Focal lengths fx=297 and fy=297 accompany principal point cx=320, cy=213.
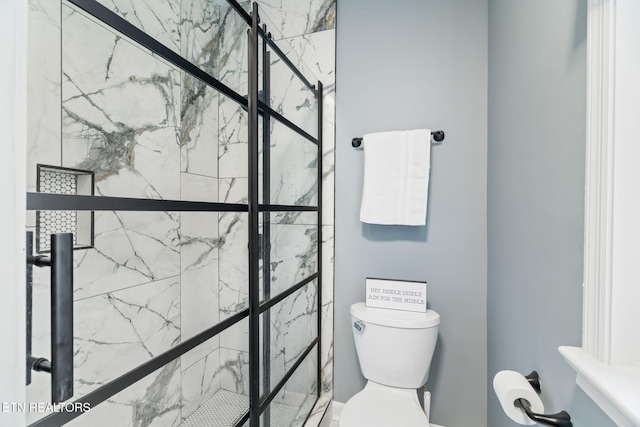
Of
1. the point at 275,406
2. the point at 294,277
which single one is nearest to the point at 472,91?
the point at 294,277

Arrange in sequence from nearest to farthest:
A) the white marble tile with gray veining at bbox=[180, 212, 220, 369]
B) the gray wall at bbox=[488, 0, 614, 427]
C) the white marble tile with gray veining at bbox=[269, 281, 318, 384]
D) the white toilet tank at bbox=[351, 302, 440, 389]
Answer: the gray wall at bbox=[488, 0, 614, 427]
the white marble tile with gray veining at bbox=[180, 212, 220, 369]
the white marble tile with gray veining at bbox=[269, 281, 318, 384]
the white toilet tank at bbox=[351, 302, 440, 389]

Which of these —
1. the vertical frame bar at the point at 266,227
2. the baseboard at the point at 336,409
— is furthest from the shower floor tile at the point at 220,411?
the baseboard at the point at 336,409

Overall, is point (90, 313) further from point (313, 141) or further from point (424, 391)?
point (424, 391)

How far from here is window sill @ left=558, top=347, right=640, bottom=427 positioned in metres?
0.41

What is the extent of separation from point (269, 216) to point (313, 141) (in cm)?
59

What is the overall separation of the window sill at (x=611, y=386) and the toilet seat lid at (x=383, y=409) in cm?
76

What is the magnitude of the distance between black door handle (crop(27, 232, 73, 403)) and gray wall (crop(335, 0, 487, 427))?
130 cm

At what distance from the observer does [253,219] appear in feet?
3.38

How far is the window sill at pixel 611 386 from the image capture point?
1.36 feet

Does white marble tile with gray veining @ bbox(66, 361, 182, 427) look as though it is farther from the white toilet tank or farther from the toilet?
the white toilet tank

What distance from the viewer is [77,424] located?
0.63 meters

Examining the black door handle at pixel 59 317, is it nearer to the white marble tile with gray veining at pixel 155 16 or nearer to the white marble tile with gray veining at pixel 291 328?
the white marble tile with gray veining at pixel 155 16

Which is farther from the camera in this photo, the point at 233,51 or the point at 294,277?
the point at 294,277

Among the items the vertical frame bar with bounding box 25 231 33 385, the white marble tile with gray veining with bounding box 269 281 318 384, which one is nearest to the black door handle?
the vertical frame bar with bounding box 25 231 33 385
